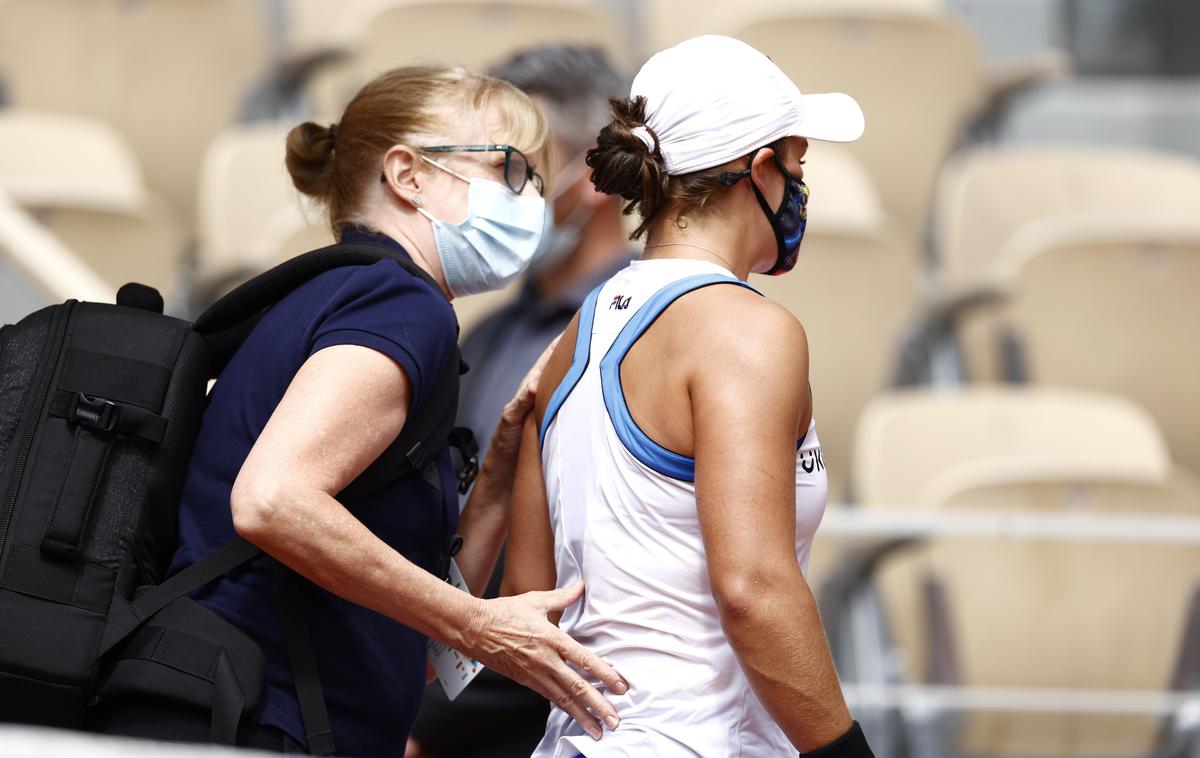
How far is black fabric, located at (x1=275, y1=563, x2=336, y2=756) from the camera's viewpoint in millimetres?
1609

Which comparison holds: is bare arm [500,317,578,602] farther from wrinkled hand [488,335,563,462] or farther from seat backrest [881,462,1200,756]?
seat backrest [881,462,1200,756]

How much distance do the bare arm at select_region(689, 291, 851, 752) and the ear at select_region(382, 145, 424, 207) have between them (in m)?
0.47

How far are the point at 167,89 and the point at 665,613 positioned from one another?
4.12 m

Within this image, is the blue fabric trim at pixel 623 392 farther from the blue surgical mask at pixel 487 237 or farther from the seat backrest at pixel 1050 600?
the seat backrest at pixel 1050 600

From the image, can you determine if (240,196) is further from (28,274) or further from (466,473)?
(466,473)

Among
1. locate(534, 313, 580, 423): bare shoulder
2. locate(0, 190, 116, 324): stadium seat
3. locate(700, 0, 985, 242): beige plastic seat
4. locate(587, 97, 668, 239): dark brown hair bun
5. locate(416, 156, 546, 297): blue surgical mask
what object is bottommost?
locate(0, 190, 116, 324): stadium seat

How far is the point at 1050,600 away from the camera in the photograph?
347 centimetres

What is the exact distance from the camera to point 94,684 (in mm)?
1518

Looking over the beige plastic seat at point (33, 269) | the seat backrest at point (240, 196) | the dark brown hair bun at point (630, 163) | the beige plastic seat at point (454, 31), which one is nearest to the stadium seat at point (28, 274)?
the beige plastic seat at point (33, 269)

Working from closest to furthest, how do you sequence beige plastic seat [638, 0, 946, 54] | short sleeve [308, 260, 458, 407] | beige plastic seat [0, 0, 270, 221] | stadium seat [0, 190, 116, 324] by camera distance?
short sleeve [308, 260, 458, 407] → stadium seat [0, 190, 116, 324] → beige plastic seat [0, 0, 270, 221] → beige plastic seat [638, 0, 946, 54]

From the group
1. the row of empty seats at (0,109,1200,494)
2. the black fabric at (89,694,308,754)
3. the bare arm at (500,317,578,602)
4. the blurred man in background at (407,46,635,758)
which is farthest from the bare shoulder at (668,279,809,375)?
the row of empty seats at (0,109,1200,494)

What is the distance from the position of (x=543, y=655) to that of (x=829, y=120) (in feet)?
2.10

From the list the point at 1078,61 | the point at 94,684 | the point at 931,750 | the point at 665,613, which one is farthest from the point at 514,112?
the point at 1078,61

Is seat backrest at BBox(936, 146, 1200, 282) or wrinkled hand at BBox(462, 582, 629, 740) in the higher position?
seat backrest at BBox(936, 146, 1200, 282)
